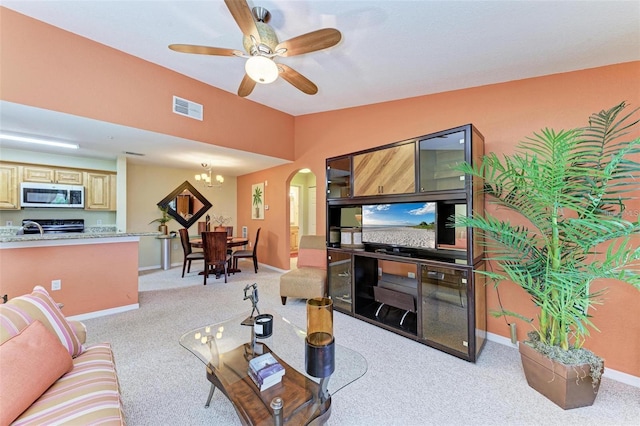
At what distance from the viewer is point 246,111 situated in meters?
4.03

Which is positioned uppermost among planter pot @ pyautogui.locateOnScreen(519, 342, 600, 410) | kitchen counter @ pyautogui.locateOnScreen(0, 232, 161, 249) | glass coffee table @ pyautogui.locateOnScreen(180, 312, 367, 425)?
kitchen counter @ pyautogui.locateOnScreen(0, 232, 161, 249)

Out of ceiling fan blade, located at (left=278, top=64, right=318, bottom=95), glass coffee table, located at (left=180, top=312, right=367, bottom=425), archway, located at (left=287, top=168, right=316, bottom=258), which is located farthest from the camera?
archway, located at (left=287, top=168, right=316, bottom=258)

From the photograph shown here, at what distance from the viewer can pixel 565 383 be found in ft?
5.29

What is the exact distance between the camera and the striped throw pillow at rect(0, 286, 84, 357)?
1.31 meters

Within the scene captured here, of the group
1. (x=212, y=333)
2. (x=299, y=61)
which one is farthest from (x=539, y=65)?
(x=212, y=333)

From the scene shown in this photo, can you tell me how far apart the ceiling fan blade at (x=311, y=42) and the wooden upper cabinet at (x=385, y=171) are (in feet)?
4.33

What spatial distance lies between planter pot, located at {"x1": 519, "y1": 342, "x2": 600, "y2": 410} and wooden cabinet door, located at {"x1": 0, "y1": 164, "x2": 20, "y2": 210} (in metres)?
7.02

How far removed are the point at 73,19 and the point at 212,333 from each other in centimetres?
322

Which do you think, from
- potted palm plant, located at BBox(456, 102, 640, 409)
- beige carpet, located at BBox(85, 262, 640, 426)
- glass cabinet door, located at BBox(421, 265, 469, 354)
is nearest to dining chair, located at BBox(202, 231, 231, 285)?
beige carpet, located at BBox(85, 262, 640, 426)

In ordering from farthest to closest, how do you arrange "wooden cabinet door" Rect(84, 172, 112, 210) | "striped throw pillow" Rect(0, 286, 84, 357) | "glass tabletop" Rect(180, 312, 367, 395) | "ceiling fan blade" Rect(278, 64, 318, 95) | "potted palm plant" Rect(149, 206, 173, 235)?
"potted palm plant" Rect(149, 206, 173, 235) < "wooden cabinet door" Rect(84, 172, 112, 210) < "ceiling fan blade" Rect(278, 64, 318, 95) < "glass tabletop" Rect(180, 312, 367, 395) < "striped throw pillow" Rect(0, 286, 84, 357)

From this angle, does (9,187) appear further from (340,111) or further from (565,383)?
(565,383)

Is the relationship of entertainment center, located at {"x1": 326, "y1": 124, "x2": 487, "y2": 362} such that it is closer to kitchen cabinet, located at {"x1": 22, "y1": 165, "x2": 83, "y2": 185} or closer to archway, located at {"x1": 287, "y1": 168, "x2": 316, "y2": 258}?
archway, located at {"x1": 287, "y1": 168, "x2": 316, "y2": 258}

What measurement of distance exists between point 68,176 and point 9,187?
0.71 meters

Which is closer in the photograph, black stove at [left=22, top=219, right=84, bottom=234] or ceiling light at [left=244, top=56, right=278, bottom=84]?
ceiling light at [left=244, top=56, right=278, bottom=84]
